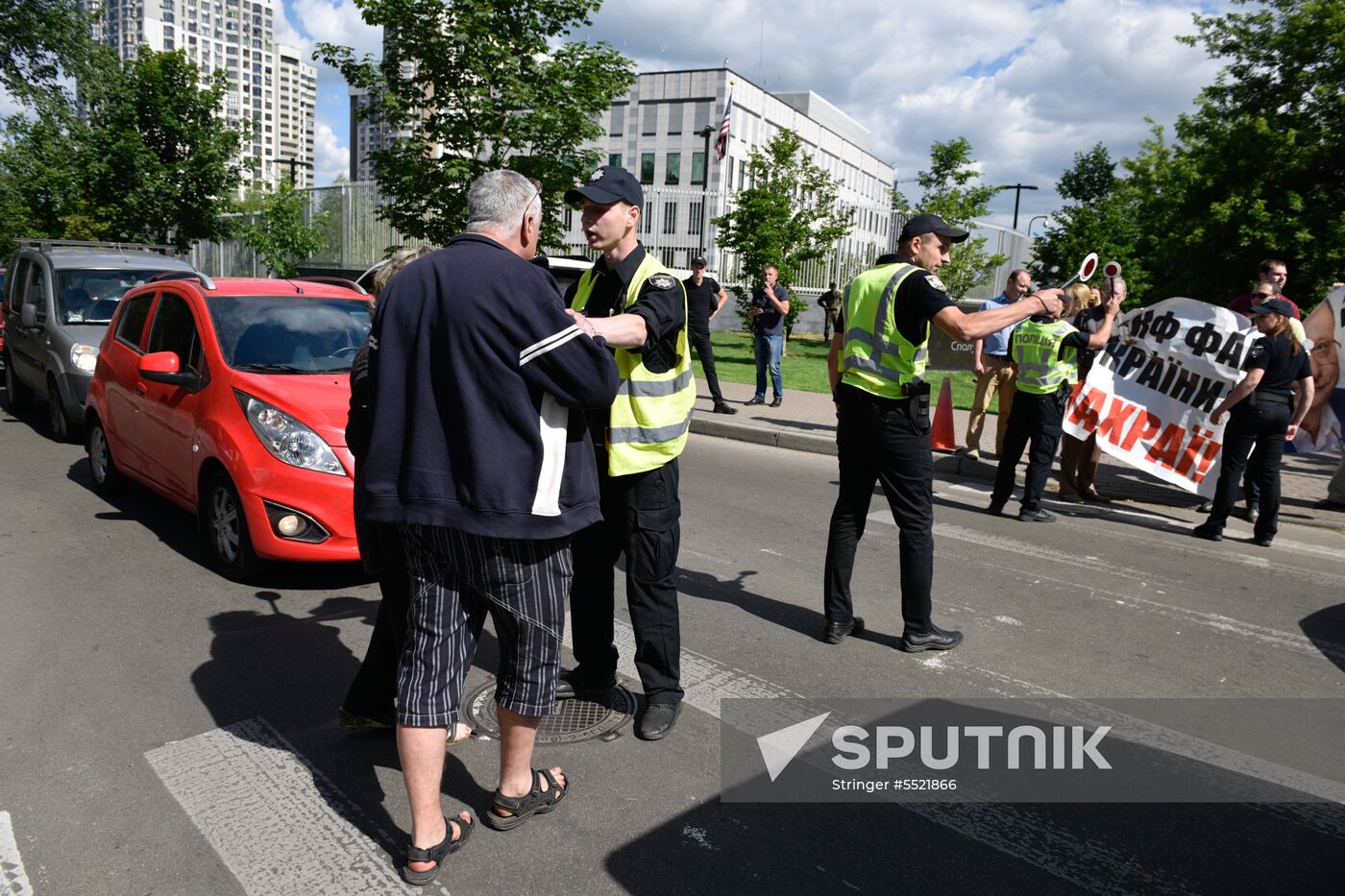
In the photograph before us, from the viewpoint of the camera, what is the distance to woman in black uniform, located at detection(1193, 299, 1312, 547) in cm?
686

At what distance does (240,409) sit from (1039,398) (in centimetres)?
560

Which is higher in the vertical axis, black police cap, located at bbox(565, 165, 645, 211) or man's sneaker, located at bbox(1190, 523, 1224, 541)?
→ black police cap, located at bbox(565, 165, 645, 211)

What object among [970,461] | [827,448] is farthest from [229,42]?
[970,461]

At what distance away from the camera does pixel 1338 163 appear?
15555 millimetres

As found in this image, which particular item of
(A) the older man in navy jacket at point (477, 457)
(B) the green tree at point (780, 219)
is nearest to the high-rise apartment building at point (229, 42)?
(B) the green tree at point (780, 219)

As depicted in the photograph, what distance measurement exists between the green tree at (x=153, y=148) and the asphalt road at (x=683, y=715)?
1808 centimetres

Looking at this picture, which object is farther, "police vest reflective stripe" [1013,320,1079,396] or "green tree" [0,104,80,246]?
"green tree" [0,104,80,246]

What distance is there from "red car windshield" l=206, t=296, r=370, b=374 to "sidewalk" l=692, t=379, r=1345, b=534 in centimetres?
555

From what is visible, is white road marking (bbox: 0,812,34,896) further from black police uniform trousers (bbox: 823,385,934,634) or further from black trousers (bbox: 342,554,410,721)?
black police uniform trousers (bbox: 823,385,934,634)

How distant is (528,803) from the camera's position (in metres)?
2.97

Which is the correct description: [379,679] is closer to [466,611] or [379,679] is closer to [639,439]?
[466,611]

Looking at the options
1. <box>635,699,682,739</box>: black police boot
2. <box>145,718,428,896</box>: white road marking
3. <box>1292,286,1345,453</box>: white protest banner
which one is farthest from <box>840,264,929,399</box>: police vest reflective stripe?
<box>1292,286,1345,453</box>: white protest banner

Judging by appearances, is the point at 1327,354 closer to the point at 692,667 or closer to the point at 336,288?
the point at 692,667

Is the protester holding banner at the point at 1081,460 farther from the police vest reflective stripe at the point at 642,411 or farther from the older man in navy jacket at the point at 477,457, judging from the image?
the older man in navy jacket at the point at 477,457
